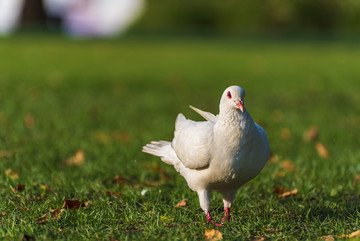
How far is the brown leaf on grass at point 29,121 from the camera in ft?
22.4

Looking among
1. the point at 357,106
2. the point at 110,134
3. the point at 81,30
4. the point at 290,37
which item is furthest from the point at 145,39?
the point at 110,134

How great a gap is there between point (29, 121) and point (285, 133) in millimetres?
3226

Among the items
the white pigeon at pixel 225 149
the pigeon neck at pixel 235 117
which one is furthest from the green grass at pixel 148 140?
the pigeon neck at pixel 235 117

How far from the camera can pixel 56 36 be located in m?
25.0

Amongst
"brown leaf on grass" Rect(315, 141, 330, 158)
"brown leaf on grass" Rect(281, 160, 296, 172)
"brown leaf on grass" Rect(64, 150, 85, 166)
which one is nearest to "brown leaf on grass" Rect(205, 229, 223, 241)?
"brown leaf on grass" Rect(281, 160, 296, 172)

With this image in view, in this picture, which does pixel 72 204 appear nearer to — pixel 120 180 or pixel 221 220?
pixel 120 180

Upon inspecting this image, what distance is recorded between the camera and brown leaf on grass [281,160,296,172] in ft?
16.7

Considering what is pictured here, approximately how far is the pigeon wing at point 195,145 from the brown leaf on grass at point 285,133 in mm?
3048

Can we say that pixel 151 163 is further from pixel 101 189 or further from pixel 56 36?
pixel 56 36

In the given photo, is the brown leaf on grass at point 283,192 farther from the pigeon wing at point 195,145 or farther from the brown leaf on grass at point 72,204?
the brown leaf on grass at point 72,204

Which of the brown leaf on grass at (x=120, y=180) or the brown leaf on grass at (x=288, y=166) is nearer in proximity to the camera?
the brown leaf on grass at (x=120, y=180)

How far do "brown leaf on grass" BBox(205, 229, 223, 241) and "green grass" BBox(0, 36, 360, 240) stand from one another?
2.4 inches

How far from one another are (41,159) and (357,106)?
17.6 ft

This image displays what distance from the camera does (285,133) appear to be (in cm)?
666
